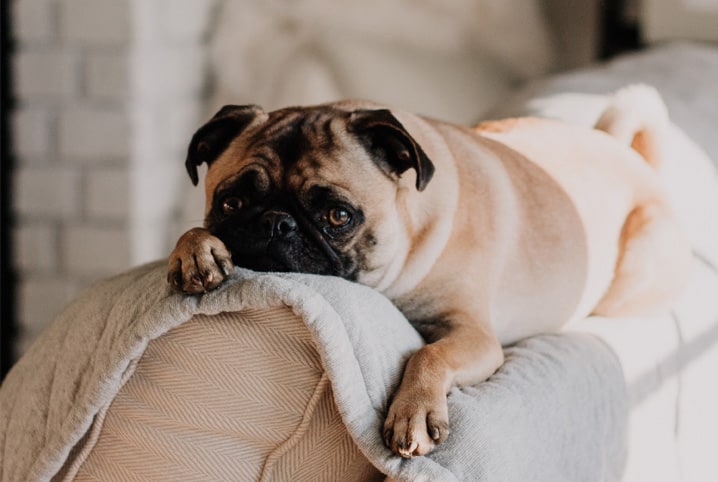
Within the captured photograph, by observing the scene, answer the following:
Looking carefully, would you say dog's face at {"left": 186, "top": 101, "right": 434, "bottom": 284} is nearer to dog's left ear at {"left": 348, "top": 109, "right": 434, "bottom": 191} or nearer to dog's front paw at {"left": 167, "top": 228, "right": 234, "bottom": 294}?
dog's left ear at {"left": 348, "top": 109, "right": 434, "bottom": 191}

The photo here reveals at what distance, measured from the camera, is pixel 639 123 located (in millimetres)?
2141

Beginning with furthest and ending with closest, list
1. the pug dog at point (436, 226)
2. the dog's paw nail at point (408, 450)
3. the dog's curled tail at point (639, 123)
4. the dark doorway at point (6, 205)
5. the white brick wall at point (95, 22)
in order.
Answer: the dark doorway at point (6, 205) → the white brick wall at point (95, 22) → the dog's curled tail at point (639, 123) → the pug dog at point (436, 226) → the dog's paw nail at point (408, 450)

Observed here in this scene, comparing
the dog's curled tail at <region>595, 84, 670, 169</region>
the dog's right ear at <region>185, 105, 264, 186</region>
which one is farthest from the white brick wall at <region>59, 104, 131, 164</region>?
the dog's curled tail at <region>595, 84, 670, 169</region>

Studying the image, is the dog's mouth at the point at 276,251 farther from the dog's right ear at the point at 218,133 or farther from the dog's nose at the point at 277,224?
the dog's right ear at the point at 218,133

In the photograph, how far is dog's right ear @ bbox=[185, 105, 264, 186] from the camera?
1.47m

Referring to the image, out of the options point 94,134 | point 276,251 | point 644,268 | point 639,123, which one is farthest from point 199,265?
point 94,134

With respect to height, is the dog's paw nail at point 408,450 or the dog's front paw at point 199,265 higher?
the dog's front paw at point 199,265

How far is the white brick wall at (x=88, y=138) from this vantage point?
269 cm

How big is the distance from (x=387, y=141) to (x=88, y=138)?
5.10ft

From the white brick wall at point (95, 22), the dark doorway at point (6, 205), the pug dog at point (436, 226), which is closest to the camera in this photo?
the pug dog at point (436, 226)

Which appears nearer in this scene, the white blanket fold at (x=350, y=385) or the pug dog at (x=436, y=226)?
the white blanket fold at (x=350, y=385)

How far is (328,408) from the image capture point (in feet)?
3.66

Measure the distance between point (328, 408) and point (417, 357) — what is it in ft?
0.56

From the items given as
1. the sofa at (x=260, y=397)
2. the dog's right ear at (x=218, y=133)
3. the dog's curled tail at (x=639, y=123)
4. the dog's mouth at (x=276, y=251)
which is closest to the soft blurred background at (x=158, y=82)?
the dog's curled tail at (x=639, y=123)
